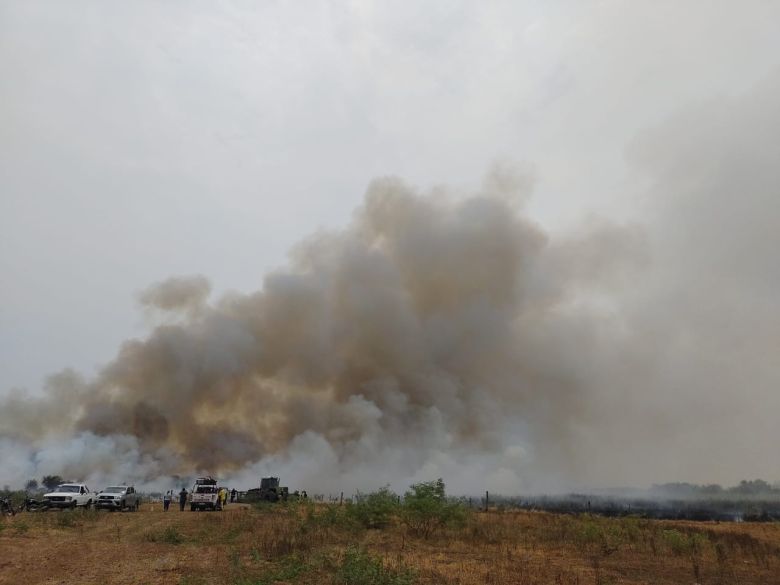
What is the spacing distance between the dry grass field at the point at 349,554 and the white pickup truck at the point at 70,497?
8331 millimetres

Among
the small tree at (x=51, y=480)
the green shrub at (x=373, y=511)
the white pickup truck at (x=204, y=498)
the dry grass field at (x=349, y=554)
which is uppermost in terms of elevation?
the small tree at (x=51, y=480)

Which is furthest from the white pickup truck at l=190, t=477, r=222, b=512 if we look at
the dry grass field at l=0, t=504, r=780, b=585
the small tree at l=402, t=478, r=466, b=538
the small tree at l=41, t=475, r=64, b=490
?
the small tree at l=41, t=475, r=64, b=490

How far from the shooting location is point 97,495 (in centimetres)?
4303

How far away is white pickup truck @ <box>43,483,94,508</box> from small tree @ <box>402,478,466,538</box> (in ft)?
84.5

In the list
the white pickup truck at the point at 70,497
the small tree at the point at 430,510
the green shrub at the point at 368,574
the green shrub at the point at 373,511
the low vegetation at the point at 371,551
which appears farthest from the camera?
the white pickup truck at the point at 70,497

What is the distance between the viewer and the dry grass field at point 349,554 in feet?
50.6

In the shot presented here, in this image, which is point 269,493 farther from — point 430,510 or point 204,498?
point 430,510

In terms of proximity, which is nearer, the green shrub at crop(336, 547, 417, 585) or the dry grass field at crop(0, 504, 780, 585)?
the green shrub at crop(336, 547, 417, 585)

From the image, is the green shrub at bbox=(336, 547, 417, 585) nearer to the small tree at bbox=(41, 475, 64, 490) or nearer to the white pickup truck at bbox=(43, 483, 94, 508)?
the white pickup truck at bbox=(43, 483, 94, 508)

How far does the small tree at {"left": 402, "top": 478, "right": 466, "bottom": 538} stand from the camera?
26.7m

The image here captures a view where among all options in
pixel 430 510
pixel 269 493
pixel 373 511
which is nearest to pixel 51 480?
pixel 269 493

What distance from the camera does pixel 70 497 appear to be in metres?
38.8

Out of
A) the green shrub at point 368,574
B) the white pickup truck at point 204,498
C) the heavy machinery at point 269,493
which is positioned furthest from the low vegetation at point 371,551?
the heavy machinery at point 269,493

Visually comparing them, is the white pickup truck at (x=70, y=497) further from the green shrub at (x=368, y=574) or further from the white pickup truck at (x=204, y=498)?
→ the green shrub at (x=368, y=574)
